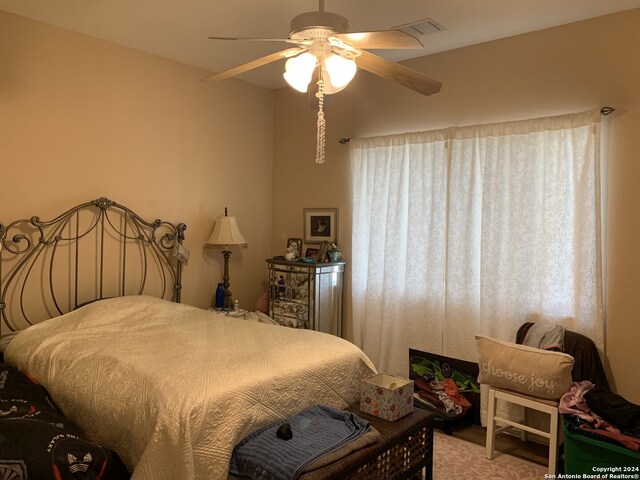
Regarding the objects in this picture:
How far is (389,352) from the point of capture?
375cm

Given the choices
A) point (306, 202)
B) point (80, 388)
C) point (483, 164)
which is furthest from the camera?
point (306, 202)

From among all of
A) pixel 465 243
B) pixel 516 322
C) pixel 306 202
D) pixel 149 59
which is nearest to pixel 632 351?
pixel 516 322

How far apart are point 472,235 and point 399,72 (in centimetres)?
155

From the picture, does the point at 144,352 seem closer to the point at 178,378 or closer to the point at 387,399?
the point at 178,378

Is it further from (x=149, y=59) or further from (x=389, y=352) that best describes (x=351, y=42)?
(x=389, y=352)

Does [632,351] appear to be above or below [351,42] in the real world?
below

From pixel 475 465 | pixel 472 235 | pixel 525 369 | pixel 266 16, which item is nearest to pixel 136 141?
pixel 266 16

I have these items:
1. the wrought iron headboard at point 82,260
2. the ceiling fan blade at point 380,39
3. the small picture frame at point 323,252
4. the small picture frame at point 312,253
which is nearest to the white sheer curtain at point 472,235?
the small picture frame at point 323,252

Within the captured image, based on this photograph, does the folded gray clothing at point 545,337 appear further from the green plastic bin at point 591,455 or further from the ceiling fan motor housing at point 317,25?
the ceiling fan motor housing at point 317,25

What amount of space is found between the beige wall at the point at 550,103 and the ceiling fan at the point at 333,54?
1.29 meters

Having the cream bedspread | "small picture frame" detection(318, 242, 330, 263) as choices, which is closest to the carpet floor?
the cream bedspread

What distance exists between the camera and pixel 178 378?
77.0 inches

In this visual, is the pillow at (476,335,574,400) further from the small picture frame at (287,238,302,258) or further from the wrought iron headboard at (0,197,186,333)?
the wrought iron headboard at (0,197,186,333)

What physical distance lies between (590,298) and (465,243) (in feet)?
2.79
